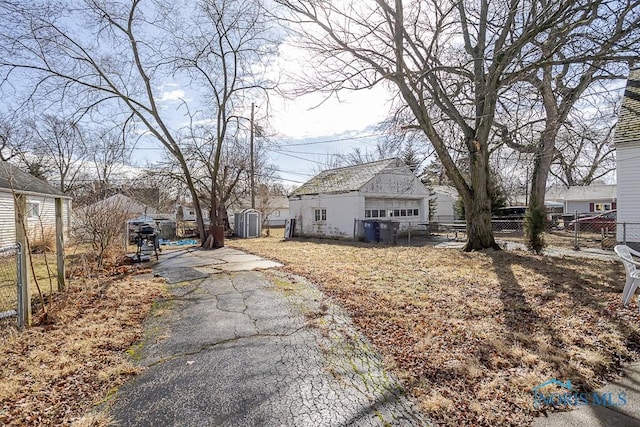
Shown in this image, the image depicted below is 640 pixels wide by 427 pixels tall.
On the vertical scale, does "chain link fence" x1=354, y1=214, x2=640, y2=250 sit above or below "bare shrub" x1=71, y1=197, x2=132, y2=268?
below

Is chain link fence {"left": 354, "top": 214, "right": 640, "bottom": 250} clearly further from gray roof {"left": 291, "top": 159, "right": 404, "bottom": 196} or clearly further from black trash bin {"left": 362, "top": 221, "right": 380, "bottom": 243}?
gray roof {"left": 291, "top": 159, "right": 404, "bottom": 196}

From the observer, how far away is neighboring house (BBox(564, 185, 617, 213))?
34.1m

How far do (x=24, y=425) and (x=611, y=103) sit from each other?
1263 centimetres

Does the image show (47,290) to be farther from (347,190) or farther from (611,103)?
(611,103)

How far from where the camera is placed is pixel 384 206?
1783cm

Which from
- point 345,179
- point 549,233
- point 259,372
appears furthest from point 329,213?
point 259,372

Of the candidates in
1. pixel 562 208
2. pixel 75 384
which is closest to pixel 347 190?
pixel 75 384

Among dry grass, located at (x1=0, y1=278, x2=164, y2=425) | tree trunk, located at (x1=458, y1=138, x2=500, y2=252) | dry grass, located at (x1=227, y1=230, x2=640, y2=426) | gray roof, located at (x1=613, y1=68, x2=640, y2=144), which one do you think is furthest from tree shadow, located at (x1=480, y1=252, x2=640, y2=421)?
gray roof, located at (x1=613, y1=68, x2=640, y2=144)

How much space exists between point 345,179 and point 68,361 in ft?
53.0

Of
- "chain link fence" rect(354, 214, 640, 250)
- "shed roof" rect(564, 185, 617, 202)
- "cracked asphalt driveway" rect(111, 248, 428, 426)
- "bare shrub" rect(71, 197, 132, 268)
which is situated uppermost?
"shed roof" rect(564, 185, 617, 202)

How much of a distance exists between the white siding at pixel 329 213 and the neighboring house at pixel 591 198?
31.3 m

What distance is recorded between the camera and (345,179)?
60.2 ft

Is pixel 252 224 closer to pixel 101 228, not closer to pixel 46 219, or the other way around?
pixel 46 219

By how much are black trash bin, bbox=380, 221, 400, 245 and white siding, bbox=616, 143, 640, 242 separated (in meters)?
7.73
